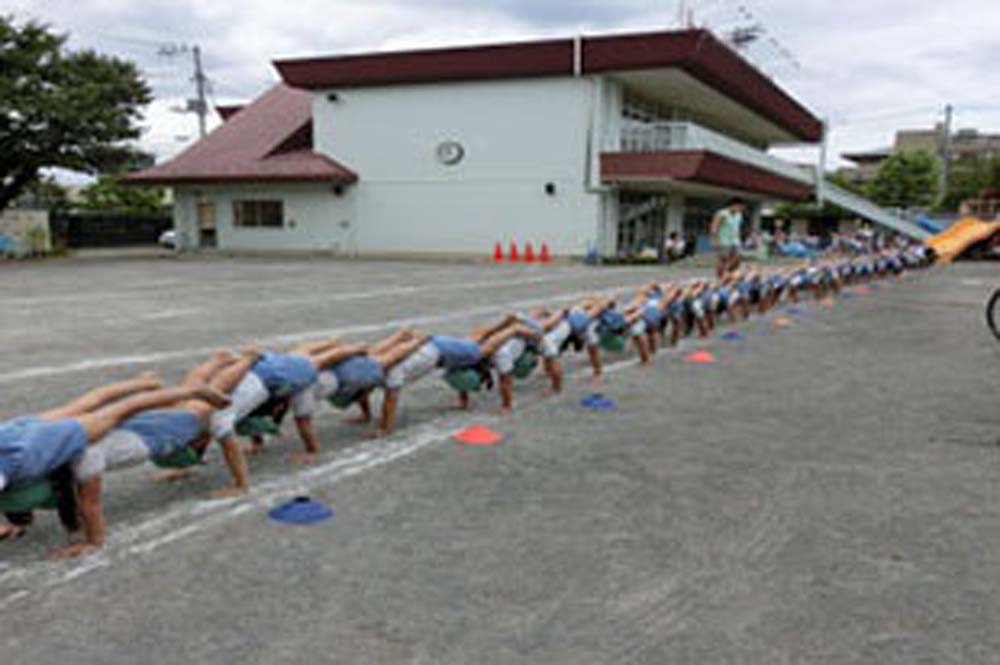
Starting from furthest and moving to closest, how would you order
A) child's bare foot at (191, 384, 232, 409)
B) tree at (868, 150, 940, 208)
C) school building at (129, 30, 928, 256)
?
tree at (868, 150, 940, 208), school building at (129, 30, 928, 256), child's bare foot at (191, 384, 232, 409)

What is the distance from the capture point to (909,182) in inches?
2566

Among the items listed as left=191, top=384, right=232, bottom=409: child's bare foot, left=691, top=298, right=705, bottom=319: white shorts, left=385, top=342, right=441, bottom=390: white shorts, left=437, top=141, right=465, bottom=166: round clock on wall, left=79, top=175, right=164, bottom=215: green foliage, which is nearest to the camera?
left=191, top=384, right=232, bottom=409: child's bare foot

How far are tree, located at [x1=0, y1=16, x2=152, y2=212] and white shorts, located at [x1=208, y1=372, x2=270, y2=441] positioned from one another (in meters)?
26.2

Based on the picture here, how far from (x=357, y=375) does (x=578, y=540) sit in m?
1.82

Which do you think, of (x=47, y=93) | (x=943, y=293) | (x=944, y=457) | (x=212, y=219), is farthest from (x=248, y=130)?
Answer: (x=944, y=457)

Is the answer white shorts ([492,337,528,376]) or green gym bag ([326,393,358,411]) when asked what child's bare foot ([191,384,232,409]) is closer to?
green gym bag ([326,393,358,411])

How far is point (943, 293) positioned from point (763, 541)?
50.3 feet

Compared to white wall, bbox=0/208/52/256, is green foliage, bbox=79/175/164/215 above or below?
above

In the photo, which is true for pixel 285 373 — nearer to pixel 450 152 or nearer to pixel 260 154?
pixel 450 152

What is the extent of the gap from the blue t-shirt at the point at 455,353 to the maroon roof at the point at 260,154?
24490 mm

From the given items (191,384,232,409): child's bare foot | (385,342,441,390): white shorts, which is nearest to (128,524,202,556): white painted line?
(191,384,232,409): child's bare foot

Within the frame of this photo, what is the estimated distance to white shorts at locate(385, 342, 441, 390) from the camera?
486cm

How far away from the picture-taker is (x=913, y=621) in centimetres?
272

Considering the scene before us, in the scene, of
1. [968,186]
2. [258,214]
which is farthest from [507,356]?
[968,186]
